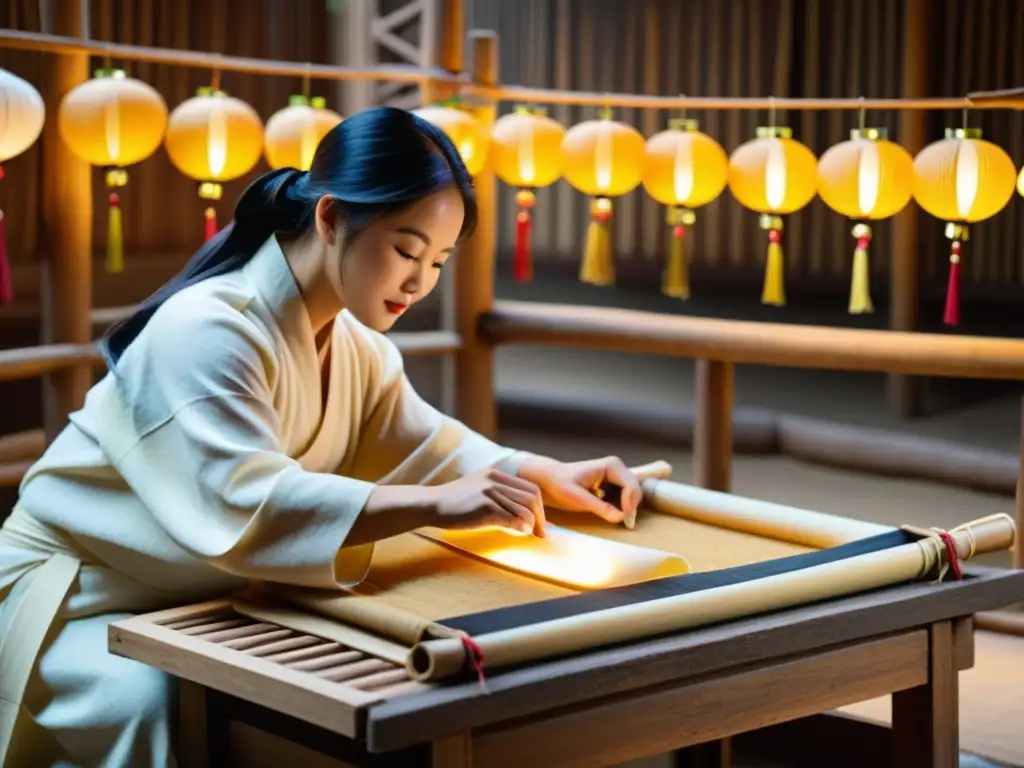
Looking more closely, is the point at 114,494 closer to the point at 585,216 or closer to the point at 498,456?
the point at 498,456

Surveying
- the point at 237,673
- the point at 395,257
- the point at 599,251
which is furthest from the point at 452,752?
the point at 599,251

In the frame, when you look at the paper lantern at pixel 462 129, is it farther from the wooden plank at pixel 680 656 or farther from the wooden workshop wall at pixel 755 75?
the wooden workshop wall at pixel 755 75

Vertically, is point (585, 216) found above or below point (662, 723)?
above

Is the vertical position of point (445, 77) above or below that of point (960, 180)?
above

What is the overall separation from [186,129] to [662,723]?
2458 mm

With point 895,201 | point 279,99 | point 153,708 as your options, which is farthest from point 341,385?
point 279,99

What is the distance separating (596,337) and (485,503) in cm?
209

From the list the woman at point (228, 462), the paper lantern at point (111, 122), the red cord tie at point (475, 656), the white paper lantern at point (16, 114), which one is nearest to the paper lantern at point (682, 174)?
the paper lantern at point (111, 122)

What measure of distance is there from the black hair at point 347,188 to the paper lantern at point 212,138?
5.02 ft

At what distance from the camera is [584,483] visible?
2490 millimetres

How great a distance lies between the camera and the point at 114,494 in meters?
2.25

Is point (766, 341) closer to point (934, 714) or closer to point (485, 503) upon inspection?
point (934, 714)

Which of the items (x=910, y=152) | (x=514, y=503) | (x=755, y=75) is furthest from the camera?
(x=755, y=75)

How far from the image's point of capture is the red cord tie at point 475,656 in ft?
5.64
